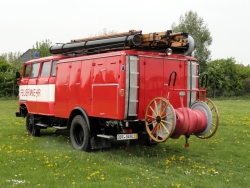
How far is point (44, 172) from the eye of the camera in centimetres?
716

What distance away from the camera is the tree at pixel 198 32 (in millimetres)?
57531

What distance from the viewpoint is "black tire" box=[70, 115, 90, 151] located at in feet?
30.2

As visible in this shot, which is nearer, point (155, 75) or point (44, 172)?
point (44, 172)

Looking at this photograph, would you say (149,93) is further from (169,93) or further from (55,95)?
(55,95)

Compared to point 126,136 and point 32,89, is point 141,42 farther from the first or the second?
point 32,89

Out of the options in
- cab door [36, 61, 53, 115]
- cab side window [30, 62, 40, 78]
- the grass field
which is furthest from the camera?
cab side window [30, 62, 40, 78]

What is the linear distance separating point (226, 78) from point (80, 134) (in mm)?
39209

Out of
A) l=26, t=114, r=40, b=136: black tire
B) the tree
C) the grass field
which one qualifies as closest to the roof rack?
the grass field

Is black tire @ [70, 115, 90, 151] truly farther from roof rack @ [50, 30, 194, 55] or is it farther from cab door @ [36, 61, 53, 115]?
cab door @ [36, 61, 53, 115]

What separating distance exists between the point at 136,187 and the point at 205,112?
10.5ft

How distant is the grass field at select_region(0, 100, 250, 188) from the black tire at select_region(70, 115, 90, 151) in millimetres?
293

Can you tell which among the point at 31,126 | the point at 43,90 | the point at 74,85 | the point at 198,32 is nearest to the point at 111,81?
the point at 74,85

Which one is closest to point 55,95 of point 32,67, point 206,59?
point 32,67

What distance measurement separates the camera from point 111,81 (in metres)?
8.35
